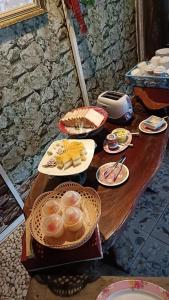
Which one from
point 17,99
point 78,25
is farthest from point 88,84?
point 17,99

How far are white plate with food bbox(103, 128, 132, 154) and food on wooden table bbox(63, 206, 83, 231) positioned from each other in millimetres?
682

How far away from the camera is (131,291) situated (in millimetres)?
929

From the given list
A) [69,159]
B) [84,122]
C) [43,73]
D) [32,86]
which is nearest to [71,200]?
[69,159]

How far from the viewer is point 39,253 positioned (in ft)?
3.54

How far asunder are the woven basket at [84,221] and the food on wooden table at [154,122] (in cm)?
79

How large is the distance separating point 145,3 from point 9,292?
341cm

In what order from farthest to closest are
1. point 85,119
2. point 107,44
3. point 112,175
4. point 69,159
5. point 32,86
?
point 107,44, point 32,86, point 85,119, point 112,175, point 69,159

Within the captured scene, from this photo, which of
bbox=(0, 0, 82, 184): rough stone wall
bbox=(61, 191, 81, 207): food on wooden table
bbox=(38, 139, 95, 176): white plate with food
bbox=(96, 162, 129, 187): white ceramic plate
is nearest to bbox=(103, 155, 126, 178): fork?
bbox=(96, 162, 129, 187): white ceramic plate

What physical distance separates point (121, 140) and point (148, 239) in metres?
0.86

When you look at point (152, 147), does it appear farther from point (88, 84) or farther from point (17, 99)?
point (88, 84)

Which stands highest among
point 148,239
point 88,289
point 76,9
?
point 76,9

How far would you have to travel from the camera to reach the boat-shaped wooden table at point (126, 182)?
1.24m

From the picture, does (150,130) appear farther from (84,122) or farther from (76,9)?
(76,9)

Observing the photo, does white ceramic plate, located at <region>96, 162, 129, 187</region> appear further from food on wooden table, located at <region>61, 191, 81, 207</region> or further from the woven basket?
food on wooden table, located at <region>61, 191, 81, 207</region>
